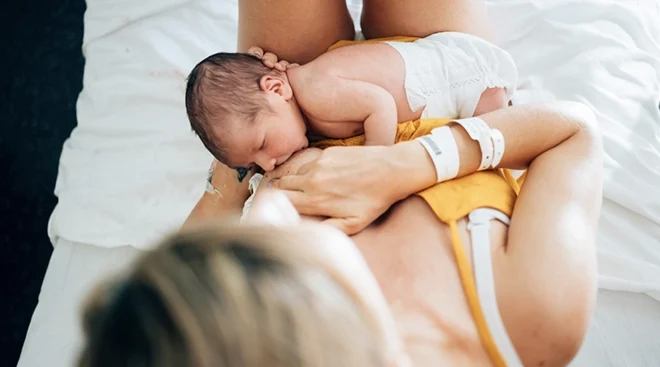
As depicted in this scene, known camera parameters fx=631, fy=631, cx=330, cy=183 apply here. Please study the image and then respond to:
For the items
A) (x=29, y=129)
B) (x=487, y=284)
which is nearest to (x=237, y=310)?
(x=487, y=284)

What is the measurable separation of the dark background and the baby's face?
1.00 metres

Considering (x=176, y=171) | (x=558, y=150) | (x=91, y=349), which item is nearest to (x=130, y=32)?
(x=176, y=171)

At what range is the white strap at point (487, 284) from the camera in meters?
0.83

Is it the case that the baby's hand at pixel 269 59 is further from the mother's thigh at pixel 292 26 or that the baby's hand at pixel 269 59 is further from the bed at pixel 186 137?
the bed at pixel 186 137

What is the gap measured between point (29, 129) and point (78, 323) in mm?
1276

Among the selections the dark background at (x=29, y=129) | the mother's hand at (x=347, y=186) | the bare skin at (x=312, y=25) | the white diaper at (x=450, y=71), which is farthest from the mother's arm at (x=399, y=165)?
the dark background at (x=29, y=129)

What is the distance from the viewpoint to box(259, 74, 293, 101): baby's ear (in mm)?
1194

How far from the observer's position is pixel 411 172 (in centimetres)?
100

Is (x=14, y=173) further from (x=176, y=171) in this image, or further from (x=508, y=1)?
(x=508, y=1)

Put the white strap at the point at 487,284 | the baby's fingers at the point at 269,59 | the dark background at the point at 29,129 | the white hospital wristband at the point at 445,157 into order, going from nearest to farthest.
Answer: the white strap at the point at 487,284
the white hospital wristband at the point at 445,157
the baby's fingers at the point at 269,59
the dark background at the point at 29,129

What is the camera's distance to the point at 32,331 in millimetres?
1372

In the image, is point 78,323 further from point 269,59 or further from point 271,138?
point 269,59

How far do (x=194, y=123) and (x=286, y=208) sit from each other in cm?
37

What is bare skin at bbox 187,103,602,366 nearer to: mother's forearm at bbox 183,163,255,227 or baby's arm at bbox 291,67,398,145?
baby's arm at bbox 291,67,398,145
